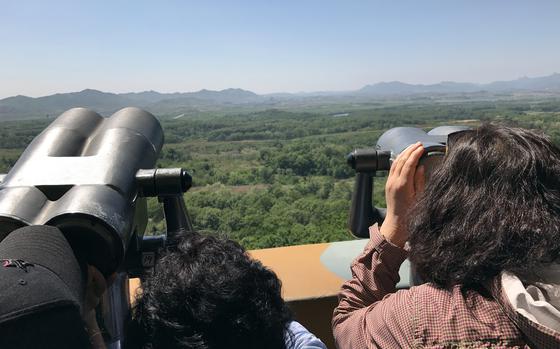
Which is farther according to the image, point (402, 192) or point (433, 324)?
point (402, 192)

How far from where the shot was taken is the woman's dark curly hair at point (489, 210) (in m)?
0.79

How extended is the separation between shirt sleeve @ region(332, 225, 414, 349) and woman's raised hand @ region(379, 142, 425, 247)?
30 mm

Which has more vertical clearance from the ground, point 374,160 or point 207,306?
point 374,160

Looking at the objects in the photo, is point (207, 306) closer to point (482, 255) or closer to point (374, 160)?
point (482, 255)

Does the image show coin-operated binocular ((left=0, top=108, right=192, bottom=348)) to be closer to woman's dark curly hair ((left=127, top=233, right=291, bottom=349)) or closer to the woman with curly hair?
woman's dark curly hair ((left=127, top=233, right=291, bottom=349))

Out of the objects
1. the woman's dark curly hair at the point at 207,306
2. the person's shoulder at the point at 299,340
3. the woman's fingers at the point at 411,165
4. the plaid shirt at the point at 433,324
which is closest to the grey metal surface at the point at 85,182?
the woman's dark curly hair at the point at 207,306

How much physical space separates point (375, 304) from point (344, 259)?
824 mm

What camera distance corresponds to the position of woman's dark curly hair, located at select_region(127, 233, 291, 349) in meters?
0.88

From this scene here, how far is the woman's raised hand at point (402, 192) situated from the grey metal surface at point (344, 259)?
1.76 ft

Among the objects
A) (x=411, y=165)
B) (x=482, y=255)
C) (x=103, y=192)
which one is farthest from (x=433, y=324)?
(x=103, y=192)

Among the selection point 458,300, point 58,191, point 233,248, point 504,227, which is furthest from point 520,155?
point 58,191

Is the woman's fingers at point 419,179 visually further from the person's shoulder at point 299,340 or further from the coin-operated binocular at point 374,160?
Answer: the person's shoulder at point 299,340

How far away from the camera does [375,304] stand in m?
0.98

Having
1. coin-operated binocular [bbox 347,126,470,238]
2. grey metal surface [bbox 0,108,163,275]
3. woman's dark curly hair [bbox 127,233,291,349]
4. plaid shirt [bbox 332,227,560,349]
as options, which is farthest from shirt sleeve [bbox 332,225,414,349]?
grey metal surface [bbox 0,108,163,275]
